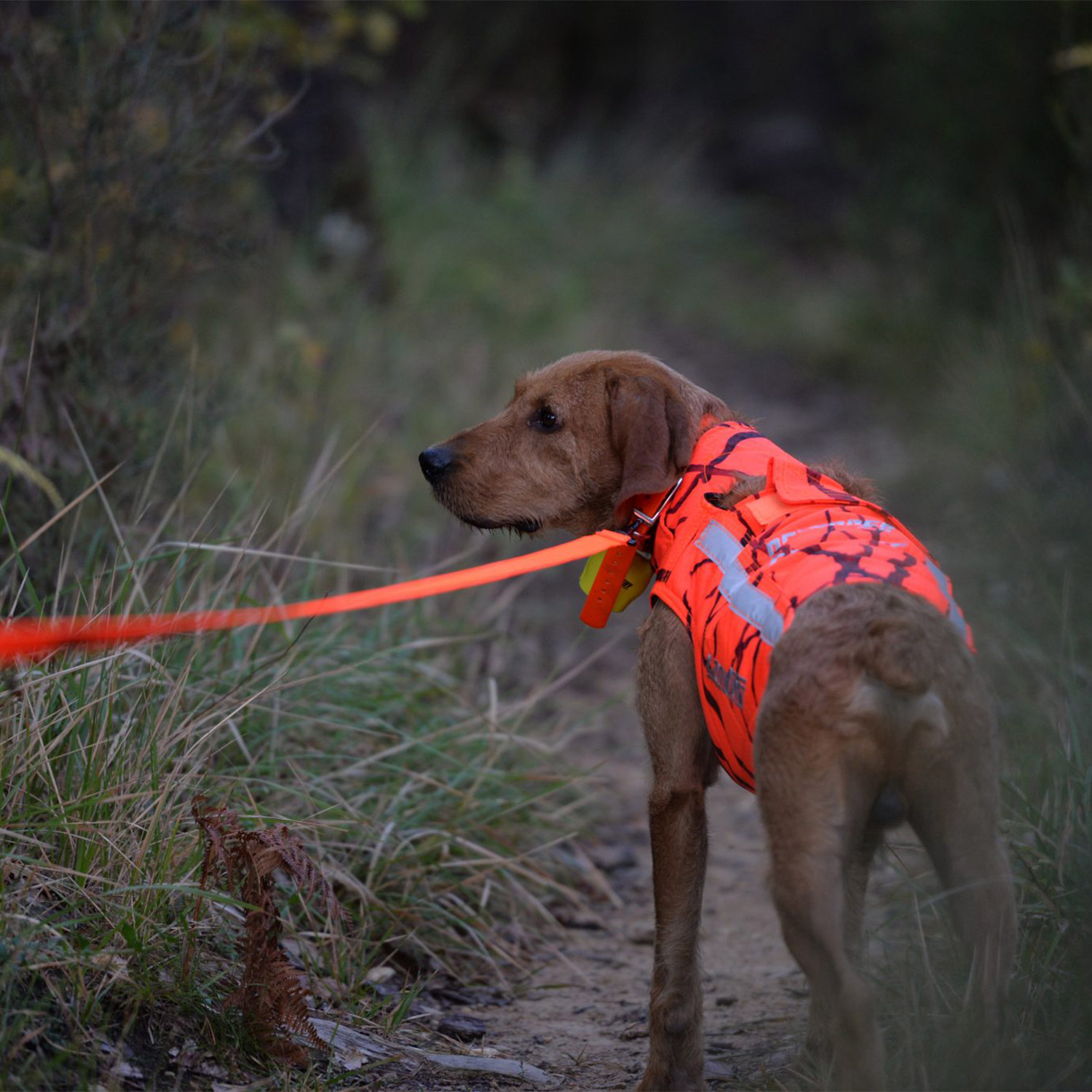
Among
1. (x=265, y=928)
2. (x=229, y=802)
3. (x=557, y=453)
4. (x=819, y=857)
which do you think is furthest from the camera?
(x=557, y=453)

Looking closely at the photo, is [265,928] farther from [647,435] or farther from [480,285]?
[480,285]

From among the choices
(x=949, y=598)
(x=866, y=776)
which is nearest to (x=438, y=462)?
(x=949, y=598)

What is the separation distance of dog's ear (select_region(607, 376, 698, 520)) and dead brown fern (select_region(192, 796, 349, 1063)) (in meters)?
1.28

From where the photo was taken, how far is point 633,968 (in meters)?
4.00

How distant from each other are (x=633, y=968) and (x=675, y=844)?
1211 millimetres

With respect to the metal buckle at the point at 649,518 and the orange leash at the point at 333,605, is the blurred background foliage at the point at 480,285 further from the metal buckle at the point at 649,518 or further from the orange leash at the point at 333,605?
the metal buckle at the point at 649,518

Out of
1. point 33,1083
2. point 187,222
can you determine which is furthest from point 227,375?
point 33,1083

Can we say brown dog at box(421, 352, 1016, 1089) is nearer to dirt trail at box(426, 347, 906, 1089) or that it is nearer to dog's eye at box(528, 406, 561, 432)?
dirt trail at box(426, 347, 906, 1089)

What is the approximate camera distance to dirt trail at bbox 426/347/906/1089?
328 cm

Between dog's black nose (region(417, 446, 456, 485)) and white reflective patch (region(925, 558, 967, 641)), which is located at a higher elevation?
dog's black nose (region(417, 446, 456, 485))

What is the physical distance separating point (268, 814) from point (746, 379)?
9.66 metres

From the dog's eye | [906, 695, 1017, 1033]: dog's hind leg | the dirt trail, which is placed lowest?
the dirt trail

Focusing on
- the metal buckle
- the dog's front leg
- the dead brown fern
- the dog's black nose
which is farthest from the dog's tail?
the dog's black nose

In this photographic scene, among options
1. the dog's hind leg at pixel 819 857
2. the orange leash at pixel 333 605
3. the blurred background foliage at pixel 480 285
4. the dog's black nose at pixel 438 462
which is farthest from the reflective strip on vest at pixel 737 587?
the blurred background foliage at pixel 480 285
